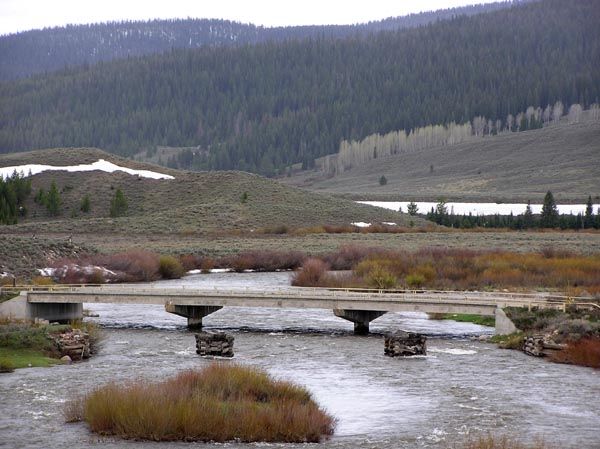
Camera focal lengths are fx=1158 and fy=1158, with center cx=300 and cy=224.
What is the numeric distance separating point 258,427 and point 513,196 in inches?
5811

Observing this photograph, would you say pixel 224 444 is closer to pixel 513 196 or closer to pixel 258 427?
pixel 258 427

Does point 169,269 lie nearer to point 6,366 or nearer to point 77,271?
point 77,271

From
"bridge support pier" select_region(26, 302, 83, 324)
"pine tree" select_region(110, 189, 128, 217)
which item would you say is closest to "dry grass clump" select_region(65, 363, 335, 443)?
"bridge support pier" select_region(26, 302, 83, 324)

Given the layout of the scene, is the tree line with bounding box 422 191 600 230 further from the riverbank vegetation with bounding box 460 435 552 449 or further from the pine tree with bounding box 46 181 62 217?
the riverbank vegetation with bounding box 460 435 552 449

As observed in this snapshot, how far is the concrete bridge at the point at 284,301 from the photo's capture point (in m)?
48.9

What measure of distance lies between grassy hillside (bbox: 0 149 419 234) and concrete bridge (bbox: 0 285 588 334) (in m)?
53.3

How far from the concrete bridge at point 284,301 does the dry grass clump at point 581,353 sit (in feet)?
17.5

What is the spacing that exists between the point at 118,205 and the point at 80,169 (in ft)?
63.5

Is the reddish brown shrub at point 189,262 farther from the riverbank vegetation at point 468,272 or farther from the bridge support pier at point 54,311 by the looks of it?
the bridge support pier at point 54,311

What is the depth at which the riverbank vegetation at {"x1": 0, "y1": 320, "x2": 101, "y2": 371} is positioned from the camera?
131ft

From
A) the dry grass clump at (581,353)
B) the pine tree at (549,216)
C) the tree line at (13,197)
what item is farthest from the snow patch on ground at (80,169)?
the dry grass clump at (581,353)

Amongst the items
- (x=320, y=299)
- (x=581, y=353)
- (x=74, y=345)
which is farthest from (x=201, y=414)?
(x=320, y=299)

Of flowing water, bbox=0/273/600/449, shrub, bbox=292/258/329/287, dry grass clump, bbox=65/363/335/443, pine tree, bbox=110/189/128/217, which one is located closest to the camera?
dry grass clump, bbox=65/363/335/443

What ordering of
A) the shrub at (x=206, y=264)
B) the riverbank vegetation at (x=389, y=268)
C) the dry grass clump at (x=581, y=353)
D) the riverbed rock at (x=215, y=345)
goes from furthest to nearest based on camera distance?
the shrub at (x=206, y=264) → the riverbank vegetation at (x=389, y=268) → the riverbed rock at (x=215, y=345) → the dry grass clump at (x=581, y=353)
